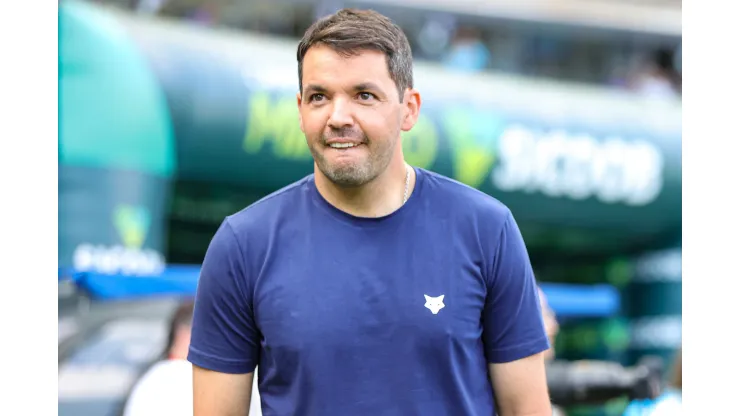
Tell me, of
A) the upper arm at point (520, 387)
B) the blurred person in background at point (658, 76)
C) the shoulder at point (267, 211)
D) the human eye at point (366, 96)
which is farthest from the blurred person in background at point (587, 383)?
the blurred person in background at point (658, 76)

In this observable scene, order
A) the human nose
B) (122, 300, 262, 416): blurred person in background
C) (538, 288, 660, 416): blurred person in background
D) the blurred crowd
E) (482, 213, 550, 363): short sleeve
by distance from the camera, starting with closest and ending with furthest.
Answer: the human nose < (482, 213, 550, 363): short sleeve < (122, 300, 262, 416): blurred person in background < (538, 288, 660, 416): blurred person in background < the blurred crowd

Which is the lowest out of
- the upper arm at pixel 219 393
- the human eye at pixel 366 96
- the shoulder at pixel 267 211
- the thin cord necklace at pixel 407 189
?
the upper arm at pixel 219 393

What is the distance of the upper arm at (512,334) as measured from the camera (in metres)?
1.96

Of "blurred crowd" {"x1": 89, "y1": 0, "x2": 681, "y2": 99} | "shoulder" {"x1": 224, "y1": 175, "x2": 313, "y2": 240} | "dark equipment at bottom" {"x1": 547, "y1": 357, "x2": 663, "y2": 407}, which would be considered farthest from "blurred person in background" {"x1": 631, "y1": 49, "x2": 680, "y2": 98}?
"shoulder" {"x1": 224, "y1": 175, "x2": 313, "y2": 240}

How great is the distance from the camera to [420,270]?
6.38 feet

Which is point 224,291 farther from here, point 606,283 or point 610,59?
point 610,59

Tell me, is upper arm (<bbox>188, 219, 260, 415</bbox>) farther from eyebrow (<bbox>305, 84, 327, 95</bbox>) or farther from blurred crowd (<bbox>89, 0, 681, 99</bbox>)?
blurred crowd (<bbox>89, 0, 681, 99</bbox>)

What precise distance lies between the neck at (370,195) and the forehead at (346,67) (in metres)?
0.20

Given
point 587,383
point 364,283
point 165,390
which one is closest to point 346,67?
point 364,283

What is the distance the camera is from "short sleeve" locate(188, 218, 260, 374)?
6.38ft

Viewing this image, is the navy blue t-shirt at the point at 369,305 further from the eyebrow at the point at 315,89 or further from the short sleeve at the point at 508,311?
the eyebrow at the point at 315,89

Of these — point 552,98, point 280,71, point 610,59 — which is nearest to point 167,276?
point 280,71

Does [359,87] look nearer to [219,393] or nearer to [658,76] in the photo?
[219,393]
